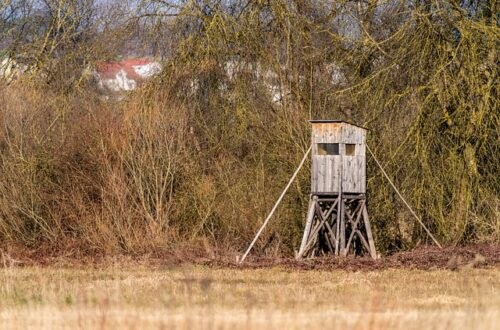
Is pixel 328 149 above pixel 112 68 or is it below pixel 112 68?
below

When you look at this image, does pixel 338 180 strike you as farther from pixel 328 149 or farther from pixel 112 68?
pixel 112 68

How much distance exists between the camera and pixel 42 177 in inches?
844

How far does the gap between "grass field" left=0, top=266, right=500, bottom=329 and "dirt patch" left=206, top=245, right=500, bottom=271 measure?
54 centimetres

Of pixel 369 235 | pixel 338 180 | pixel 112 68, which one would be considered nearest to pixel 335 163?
pixel 338 180

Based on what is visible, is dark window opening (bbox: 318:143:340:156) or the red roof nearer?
dark window opening (bbox: 318:143:340:156)

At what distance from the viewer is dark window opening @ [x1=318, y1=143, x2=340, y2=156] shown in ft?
62.5

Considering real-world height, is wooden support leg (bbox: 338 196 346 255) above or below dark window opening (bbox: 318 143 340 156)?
below

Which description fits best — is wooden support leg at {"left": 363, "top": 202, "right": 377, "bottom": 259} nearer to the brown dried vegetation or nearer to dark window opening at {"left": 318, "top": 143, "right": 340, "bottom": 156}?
dark window opening at {"left": 318, "top": 143, "right": 340, "bottom": 156}

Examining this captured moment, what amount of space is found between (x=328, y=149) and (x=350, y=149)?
428 mm

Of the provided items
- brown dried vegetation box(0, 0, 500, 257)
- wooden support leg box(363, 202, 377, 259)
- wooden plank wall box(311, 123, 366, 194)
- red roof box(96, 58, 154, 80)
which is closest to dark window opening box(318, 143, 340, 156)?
wooden plank wall box(311, 123, 366, 194)

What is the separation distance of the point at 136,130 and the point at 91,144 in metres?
1.03

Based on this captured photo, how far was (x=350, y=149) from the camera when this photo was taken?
19172mm

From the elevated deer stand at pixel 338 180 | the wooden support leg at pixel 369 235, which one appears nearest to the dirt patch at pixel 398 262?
the wooden support leg at pixel 369 235

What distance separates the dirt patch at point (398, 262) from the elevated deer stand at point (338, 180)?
0.70 m
